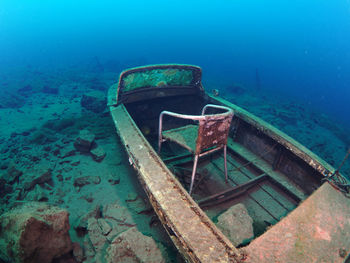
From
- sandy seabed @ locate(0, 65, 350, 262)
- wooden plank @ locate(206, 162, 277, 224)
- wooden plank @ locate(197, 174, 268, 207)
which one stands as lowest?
sandy seabed @ locate(0, 65, 350, 262)

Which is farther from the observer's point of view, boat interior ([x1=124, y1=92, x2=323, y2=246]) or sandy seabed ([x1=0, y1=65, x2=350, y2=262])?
sandy seabed ([x1=0, y1=65, x2=350, y2=262])

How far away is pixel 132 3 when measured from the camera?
156m

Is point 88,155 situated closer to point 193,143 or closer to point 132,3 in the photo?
point 193,143

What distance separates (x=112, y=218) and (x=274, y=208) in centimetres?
234

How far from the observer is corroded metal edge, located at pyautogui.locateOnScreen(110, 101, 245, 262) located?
1267 millimetres

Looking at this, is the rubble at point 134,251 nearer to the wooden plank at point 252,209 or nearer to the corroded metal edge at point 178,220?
the corroded metal edge at point 178,220

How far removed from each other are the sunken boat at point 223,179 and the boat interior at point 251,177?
0.01 m

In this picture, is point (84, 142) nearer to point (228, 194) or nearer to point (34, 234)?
point (34, 234)

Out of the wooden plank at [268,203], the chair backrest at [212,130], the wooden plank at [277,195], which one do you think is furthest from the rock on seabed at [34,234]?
the wooden plank at [277,195]

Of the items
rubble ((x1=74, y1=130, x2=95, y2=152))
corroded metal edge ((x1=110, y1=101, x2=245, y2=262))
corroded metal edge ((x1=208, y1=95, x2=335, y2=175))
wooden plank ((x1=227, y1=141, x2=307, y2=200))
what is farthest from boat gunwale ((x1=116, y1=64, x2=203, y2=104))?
corroded metal edge ((x1=110, y1=101, x2=245, y2=262))

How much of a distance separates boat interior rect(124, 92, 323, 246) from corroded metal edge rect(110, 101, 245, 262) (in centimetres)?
77

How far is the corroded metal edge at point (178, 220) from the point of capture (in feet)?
4.16

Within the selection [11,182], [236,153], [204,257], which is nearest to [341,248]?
[204,257]

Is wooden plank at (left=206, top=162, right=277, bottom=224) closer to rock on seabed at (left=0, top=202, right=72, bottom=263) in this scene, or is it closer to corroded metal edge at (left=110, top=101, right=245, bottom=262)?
corroded metal edge at (left=110, top=101, right=245, bottom=262)
